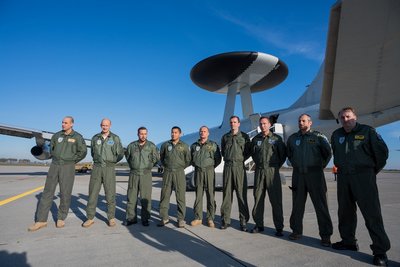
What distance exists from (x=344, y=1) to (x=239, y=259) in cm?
499

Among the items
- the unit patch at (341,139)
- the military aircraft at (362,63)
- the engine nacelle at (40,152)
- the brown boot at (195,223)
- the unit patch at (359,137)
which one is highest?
the military aircraft at (362,63)

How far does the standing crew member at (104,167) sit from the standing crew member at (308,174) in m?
3.28

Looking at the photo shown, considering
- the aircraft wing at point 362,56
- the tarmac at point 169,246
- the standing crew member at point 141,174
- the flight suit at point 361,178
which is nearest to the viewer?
the tarmac at point 169,246

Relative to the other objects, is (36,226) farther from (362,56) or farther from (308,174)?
(362,56)

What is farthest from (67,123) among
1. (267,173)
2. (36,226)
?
(267,173)

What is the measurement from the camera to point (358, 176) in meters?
3.51

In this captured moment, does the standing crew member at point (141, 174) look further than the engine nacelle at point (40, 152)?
No

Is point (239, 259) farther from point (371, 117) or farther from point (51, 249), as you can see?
point (371, 117)

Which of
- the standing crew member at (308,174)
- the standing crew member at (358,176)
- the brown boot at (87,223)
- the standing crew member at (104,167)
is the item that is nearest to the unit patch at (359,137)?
the standing crew member at (358,176)

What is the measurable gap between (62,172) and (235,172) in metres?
3.23

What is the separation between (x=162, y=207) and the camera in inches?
205

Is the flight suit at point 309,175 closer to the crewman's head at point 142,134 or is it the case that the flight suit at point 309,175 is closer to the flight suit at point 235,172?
the flight suit at point 235,172

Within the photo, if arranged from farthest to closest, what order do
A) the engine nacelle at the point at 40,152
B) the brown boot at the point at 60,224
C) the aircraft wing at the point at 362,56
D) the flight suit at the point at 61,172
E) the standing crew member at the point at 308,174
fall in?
the engine nacelle at the point at 40,152
the aircraft wing at the point at 362,56
the flight suit at the point at 61,172
the brown boot at the point at 60,224
the standing crew member at the point at 308,174

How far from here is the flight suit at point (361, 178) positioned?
3.35 metres
